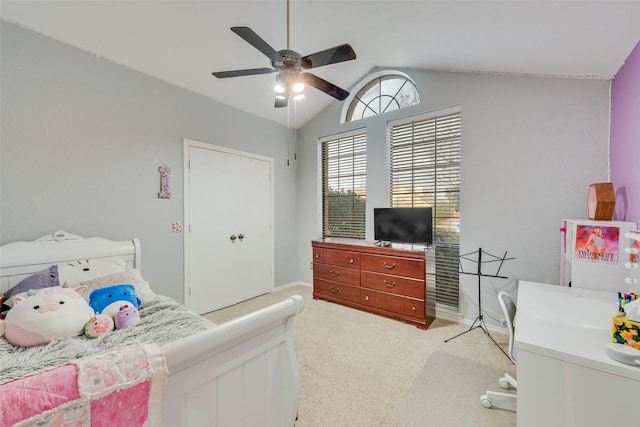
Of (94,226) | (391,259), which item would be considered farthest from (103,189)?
(391,259)

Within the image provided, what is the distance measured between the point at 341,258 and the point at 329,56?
242 centimetres

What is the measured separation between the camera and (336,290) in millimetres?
3539

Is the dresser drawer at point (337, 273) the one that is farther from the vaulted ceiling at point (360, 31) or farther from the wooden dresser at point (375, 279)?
the vaulted ceiling at point (360, 31)

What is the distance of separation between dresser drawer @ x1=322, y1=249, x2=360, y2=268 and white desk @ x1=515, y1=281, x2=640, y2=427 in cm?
207

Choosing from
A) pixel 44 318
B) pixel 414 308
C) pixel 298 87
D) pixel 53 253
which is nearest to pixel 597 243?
pixel 414 308

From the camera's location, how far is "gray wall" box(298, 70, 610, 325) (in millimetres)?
2307

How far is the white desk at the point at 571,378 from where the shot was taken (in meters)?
0.96

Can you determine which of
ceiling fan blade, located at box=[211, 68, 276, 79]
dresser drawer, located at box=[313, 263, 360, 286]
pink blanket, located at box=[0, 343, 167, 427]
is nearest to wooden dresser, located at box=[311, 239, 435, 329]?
dresser drawer, located at box=[313, 263, 360, 286]

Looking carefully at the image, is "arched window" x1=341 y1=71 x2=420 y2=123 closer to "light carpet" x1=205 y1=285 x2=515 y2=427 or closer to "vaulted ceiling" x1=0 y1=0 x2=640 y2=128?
"vaulted ceiling" x1=0 y1=0 x2=640 y2=128

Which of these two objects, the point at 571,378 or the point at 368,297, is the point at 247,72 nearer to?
the point at 571,378

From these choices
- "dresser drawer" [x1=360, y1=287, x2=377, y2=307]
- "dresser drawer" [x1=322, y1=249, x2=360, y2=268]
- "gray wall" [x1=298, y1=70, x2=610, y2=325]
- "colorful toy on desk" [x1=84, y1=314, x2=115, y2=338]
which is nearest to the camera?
"colorful toy on desk" [x1=84, y1=314, x2=115, y2=338]

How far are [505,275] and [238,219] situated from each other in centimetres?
334

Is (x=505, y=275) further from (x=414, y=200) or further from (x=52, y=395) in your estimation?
(x=52, y=395)

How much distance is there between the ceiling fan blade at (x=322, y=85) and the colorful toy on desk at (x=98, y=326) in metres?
2.06
